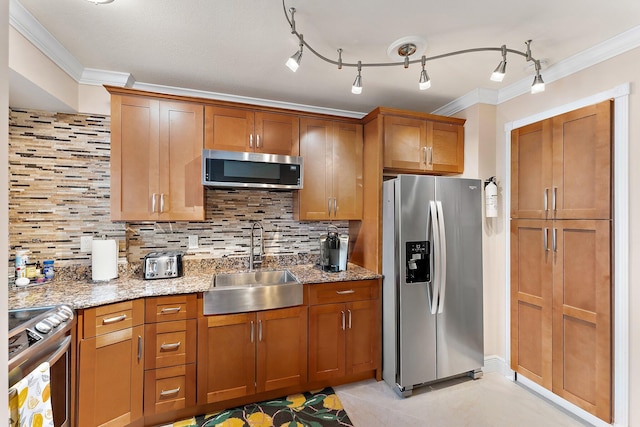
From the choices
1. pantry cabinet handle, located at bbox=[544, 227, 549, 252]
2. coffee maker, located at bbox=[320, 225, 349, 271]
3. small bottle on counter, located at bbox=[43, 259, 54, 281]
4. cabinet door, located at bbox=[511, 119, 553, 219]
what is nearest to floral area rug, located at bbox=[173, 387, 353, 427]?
coffee maker, located at bbox=[320, 225, 349, 271]

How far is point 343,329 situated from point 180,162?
1.88 m

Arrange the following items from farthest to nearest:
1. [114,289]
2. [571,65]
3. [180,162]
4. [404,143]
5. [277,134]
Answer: [404,143]
[277,134]
[180,162]
[571,65]
[114,289]

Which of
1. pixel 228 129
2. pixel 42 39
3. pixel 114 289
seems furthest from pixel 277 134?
pixel 114 289

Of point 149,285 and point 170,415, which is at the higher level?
point 149,285

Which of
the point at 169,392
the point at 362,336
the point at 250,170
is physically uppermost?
the point at 250,170

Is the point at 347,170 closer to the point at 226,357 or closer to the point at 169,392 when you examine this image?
the point at 226,357

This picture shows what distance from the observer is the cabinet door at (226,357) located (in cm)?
203

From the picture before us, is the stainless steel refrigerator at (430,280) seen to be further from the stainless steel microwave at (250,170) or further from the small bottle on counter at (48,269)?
the small bottle on counter at (48,269)

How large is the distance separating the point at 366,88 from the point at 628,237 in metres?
2.06

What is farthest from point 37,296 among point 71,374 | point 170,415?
point 170,415

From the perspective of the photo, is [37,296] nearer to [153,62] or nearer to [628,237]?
[153,62]

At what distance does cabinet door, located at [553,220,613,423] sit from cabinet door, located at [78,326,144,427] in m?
2.95

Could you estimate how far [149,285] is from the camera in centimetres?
206

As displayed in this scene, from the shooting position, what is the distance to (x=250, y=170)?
90.7 inches
